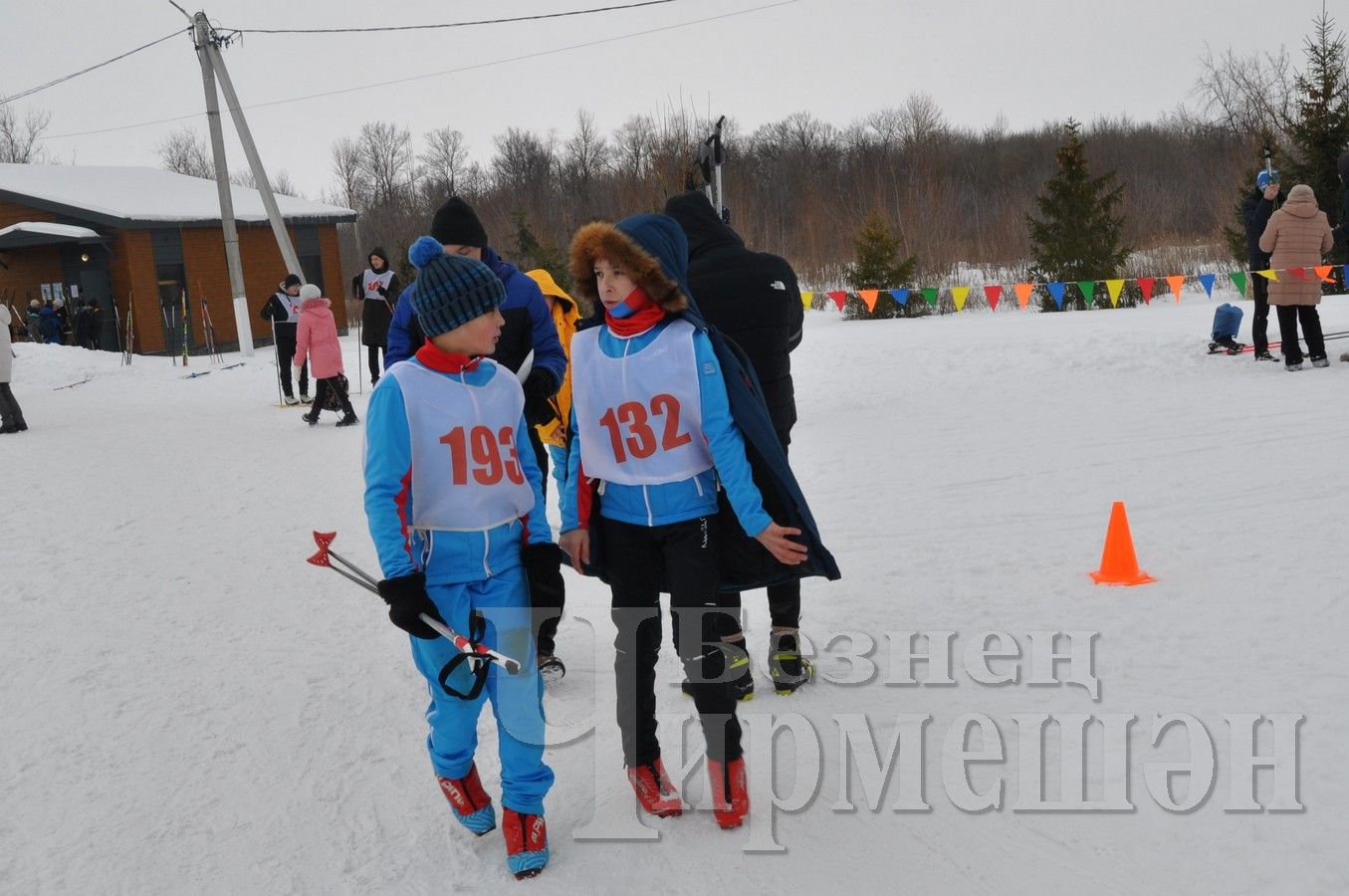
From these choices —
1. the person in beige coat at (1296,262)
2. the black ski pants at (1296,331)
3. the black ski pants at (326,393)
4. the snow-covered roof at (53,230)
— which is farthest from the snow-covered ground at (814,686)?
the snow-covered roof at (53,230)

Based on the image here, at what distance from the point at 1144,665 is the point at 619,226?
8.73ft

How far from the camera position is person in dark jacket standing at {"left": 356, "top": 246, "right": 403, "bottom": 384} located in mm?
13594

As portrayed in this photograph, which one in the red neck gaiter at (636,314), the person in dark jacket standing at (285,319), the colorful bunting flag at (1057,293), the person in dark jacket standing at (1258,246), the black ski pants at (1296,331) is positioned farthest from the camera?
the colorful bunting flag at (1057,293)

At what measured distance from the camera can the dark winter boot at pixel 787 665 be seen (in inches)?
169

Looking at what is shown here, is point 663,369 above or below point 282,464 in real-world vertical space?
above

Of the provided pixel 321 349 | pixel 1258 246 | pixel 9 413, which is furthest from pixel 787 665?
pixel 9 413

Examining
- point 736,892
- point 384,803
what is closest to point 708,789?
point 736,892

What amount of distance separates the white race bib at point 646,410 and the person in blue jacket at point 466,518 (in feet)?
0.78

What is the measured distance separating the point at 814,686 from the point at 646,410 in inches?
64.4

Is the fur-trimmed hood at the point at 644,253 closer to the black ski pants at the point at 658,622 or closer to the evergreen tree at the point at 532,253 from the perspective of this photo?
the black ski pants at the point at 658,622

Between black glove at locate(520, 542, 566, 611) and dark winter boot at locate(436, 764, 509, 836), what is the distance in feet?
1.84

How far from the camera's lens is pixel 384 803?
3594mm

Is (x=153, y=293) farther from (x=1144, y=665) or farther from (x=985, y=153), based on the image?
(x=985, y=153)

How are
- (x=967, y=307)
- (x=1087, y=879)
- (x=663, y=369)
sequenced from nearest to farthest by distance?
(x=1087, y=879) < (x=663, y=369) < (x=967, y=307)
